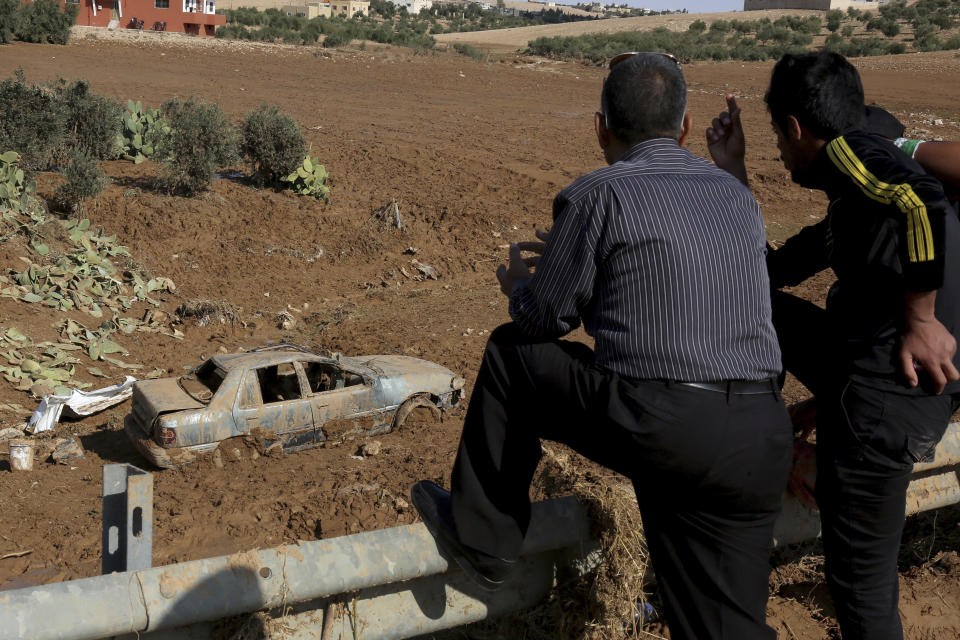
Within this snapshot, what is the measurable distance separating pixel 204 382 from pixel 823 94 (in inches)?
256

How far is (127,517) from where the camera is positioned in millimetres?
2609

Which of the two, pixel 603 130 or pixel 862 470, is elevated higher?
pixel 603 130

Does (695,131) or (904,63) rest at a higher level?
(904,63)

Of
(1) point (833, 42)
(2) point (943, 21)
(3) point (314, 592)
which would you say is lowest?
(3) point (314, 592)

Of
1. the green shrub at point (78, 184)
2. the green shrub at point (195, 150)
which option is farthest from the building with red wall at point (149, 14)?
the green shrub at point (78, 184)

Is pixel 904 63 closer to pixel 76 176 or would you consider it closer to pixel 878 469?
pixel 76 176

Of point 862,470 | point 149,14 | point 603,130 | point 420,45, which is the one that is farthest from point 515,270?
point 149,14

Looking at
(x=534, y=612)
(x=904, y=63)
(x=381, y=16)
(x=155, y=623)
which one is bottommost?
(x=534, y=612)

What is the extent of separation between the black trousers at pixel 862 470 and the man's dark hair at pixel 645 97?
1066 millimetres

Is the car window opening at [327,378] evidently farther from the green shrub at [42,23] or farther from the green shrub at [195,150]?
the green shrub at [42,23]

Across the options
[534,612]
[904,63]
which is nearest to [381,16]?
[904,63]

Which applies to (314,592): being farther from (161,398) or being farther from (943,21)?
(943,21)

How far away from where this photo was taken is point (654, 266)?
2469 millimetres

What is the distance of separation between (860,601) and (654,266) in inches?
62.1
